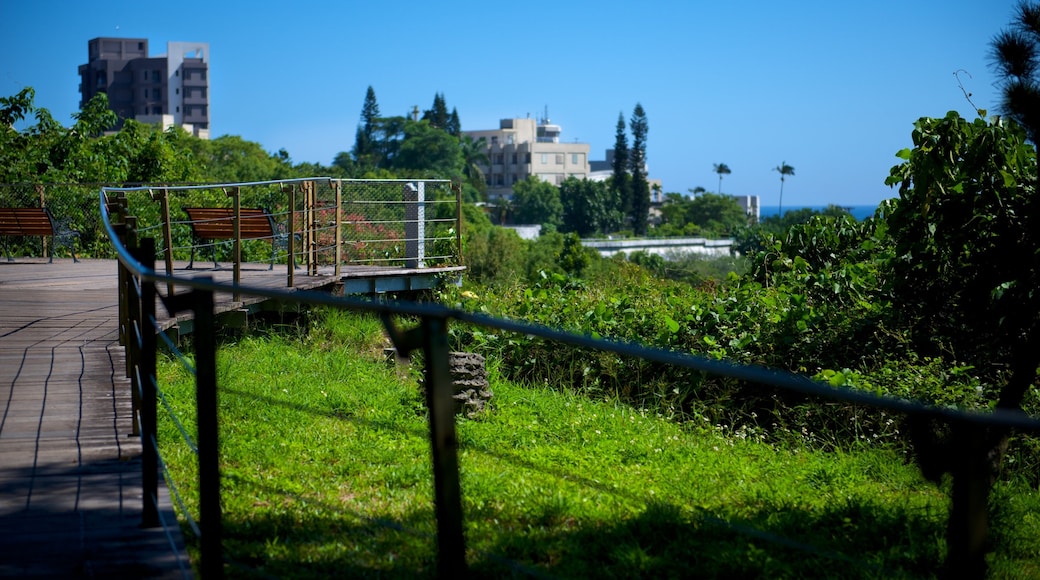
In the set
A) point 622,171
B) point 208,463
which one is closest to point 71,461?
point 208,463

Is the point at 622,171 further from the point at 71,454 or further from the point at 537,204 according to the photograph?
the point at 71,454

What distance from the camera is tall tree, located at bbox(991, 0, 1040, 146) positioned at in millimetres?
6062

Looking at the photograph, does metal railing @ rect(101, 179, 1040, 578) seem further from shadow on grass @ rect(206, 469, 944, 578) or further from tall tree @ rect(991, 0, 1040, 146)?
tall tree @ rect(991, 0, 1040, 146)

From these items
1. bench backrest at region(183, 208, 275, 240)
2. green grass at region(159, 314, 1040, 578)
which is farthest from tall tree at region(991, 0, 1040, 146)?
bench backrest at region(183, 208, 275, 240)

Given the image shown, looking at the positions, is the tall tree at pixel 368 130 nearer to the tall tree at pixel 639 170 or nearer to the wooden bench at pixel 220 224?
the tall tree at pixel 639 170

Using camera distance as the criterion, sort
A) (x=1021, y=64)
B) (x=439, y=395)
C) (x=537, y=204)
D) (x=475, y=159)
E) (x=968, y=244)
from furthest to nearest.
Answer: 1. (x=475, y=159)
2. (x=537, y=204)
3. (x=968, y=244)
4. (x=1021, y=64)
5. (x=439, y=395)

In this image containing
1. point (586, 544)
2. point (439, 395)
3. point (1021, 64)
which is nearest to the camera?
point (439, 395)

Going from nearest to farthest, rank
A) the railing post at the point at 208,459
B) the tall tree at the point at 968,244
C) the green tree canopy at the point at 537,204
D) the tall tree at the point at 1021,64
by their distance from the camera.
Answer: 1. the railing post at the point at 208,459
2. the tall tree at the point at 1021,64
3. the tall tree at the point at 968,244
4. the green tree canopy at the point at 537,204

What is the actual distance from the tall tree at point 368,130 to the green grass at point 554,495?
488 ft

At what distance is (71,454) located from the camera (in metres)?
5.00

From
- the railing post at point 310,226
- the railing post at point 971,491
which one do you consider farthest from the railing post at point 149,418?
the railing post at point 310,226

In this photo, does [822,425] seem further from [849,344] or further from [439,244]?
[439,244]

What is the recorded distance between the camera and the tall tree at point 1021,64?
606cm

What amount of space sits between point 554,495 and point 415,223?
9974 mm
